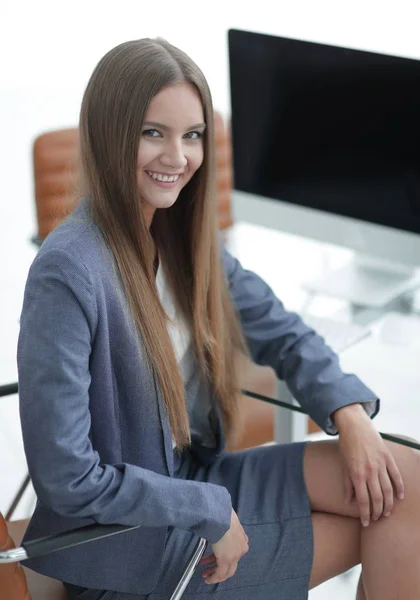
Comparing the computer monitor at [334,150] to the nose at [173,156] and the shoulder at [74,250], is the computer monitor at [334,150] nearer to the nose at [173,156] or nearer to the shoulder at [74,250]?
the nose at [173,156]

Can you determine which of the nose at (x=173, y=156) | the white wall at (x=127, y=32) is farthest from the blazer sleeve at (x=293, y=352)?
the white wall at (x=127, y=32)

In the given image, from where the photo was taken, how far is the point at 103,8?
6211 mm

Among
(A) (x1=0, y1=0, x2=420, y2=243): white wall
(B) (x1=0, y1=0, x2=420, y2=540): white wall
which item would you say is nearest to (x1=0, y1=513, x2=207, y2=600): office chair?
(B) (x1=0, y1=0, x2=420, y2=540): white wall

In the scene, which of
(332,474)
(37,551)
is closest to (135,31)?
(332,474)

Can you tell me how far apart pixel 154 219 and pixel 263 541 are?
0.61 m

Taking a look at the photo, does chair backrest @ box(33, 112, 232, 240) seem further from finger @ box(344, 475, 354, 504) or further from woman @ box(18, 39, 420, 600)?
finger @ box(344, 475, 354, 504)

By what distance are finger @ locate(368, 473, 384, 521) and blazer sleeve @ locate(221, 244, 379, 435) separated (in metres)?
0.18

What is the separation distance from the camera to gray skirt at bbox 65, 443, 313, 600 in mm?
1766

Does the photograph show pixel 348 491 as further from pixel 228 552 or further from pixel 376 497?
pixel 228 552

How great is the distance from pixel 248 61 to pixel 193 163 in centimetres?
81

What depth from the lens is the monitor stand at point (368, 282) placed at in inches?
100

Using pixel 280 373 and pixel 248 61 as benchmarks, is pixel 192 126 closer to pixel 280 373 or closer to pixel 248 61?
pixel 280 373

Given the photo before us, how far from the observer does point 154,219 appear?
1934 mm

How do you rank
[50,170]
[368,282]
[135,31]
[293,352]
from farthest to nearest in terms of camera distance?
1. [135,31]
2. [50,170]
3. [368,282]
4. [293,352]
